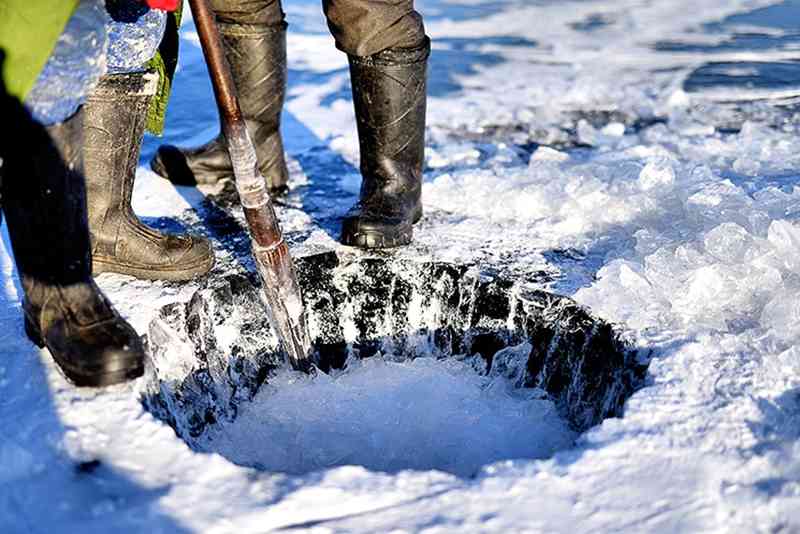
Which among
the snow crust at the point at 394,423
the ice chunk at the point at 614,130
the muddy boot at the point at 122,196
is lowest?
the snow crust at the point at 394,423

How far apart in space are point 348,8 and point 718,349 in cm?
138

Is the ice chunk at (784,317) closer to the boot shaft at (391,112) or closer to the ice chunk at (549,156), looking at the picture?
the boot shaft at (391,112)

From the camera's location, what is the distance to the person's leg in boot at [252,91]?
110 inches

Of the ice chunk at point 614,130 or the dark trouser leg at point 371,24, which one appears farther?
the ice chunk at point 614,130

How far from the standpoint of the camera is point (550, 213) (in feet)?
9.14

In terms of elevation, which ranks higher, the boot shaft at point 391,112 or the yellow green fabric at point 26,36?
the yellow green fabric at point 26,36

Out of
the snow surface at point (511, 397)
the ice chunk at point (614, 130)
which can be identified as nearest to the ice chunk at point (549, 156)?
the snow surface at point (511, 397)

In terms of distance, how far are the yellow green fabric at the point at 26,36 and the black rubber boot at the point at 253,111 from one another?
1.13 metres

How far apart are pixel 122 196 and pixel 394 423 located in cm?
98

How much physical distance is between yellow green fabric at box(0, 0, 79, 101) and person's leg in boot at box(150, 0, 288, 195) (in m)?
1.13

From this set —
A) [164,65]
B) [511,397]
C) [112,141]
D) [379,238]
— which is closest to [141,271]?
[112,141]

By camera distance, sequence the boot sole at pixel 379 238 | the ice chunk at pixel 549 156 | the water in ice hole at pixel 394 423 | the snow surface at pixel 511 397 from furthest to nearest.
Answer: the ice chunk at pixel 549 156 → the boot sole at pixel 379 238 → the water in ice hole at pixel 394 423 → the snow surface at pixel 511 397

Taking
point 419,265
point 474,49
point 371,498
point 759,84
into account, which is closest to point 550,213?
point 419,265

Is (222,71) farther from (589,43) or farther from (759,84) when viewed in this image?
(589,43)
